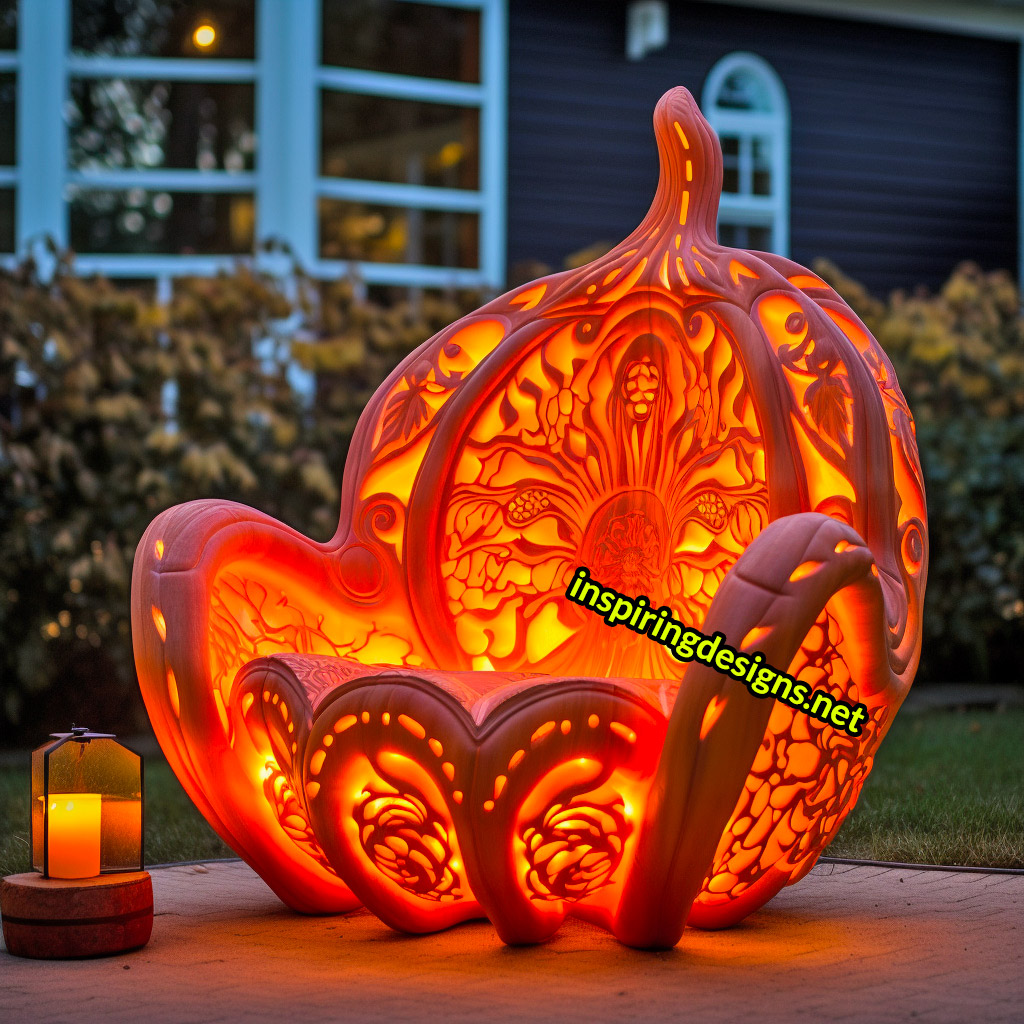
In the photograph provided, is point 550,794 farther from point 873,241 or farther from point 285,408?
point 873,241

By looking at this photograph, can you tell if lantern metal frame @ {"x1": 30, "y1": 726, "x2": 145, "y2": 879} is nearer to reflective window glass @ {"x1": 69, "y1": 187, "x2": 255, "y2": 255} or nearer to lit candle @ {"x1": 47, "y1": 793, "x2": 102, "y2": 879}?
lit candle @ {"x1": 47, "y1": 793, "x2": 102, "y2": 879}

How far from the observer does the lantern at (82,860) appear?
9.98ft

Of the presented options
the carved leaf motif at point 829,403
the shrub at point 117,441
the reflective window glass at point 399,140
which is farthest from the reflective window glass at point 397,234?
the carved leaf motif at point 829,403

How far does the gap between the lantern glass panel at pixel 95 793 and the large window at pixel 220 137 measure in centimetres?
583

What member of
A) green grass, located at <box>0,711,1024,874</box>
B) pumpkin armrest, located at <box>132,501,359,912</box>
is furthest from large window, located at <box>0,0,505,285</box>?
pumpkin armrest, located at <box>132,501,359,912</box>

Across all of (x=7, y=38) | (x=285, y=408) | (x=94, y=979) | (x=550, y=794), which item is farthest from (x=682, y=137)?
(x=7, y=38)

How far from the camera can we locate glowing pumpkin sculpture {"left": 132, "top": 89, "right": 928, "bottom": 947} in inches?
112

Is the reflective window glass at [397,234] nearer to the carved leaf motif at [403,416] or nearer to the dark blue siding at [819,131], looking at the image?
the dark blue siding at [819,131]

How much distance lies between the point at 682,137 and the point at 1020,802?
2.62m

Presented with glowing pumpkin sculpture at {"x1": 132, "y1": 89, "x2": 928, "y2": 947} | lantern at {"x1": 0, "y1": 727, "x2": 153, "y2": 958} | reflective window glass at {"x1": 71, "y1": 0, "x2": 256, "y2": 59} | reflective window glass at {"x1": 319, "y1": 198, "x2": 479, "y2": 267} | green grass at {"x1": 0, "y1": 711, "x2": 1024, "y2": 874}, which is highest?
reflective window glass at {"x1": 71, "y1": 0, "x2": 256, "y2": 59}

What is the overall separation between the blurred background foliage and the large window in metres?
1.00

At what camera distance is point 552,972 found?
2.91 metres

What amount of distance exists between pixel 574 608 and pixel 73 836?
1.43m

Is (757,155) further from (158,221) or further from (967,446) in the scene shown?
(158,221)
